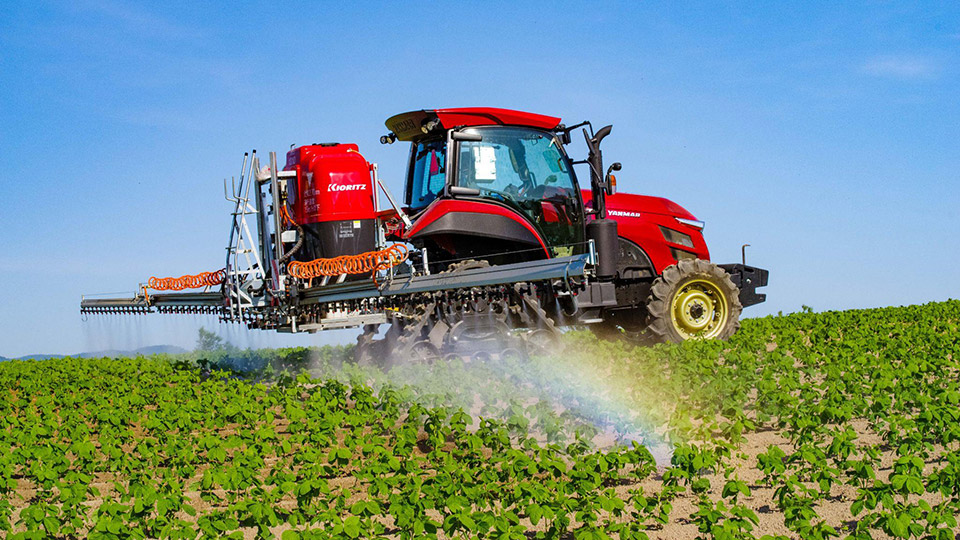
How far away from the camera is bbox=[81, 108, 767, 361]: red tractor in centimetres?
1027

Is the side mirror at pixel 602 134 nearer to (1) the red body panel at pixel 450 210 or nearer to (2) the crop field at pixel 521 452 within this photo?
(1) the red body panel at pixel 450 210

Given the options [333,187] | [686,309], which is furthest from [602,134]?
[333,187]

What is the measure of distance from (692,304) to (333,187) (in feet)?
15.6

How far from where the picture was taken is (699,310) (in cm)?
1220

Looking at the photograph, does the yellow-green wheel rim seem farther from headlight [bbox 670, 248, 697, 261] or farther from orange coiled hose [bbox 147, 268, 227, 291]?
orange coiled hose [bbox 147, 268, 227, 291]

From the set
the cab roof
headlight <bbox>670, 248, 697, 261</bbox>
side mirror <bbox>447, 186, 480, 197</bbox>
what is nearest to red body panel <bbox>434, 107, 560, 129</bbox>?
the cab roof

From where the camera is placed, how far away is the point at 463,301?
33.7ft

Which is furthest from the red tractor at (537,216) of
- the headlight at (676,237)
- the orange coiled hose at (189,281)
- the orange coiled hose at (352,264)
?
the orange coiled hose at (189,281)

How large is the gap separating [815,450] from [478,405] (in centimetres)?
362

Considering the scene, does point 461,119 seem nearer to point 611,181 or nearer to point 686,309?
point 611,181

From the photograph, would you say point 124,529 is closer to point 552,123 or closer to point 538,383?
point 538,383

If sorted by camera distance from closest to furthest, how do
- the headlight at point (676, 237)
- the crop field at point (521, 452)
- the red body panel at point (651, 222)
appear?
the crop field at point (521, 452) → the red body panel at point (651, 222) → the headlight at point (676, 237)

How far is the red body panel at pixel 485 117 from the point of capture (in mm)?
10648

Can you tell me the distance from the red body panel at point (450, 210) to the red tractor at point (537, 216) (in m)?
0.01
